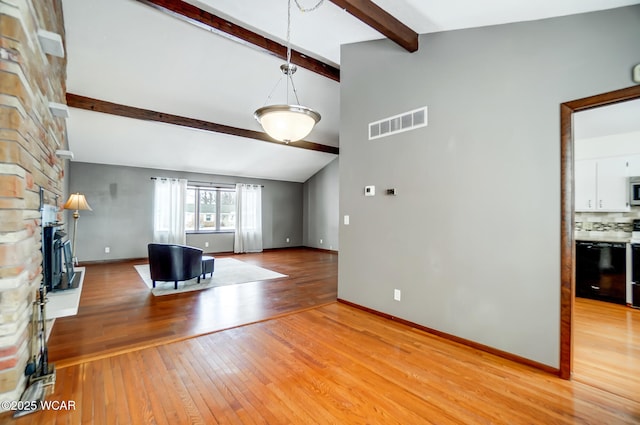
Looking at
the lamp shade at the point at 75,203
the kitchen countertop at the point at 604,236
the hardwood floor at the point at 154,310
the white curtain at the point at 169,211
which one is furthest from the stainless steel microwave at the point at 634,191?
the white curtain at the point at 169,211

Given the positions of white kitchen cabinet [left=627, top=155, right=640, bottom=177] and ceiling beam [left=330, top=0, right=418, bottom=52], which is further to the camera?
white kitchen cabinet [left=627, top=155, right=640, bottom=177]

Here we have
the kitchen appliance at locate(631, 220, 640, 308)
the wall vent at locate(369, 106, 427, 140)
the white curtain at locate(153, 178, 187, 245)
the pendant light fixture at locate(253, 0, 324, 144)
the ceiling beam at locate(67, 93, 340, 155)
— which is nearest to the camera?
the pendant light fixture at locate(253, 0, 324, 144)

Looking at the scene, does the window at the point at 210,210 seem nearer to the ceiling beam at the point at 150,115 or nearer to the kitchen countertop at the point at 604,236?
the ceiling beam at the point at 150,115

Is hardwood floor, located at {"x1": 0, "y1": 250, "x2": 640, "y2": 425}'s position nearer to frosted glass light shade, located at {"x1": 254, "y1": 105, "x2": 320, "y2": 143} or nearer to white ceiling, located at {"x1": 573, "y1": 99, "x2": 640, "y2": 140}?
frosted glass light shade, located at {"x1": 254, "y1": 105, "x2": 320, "y2": 143}

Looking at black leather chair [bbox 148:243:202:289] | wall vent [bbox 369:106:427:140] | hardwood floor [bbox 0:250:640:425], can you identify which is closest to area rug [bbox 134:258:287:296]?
black leather chair [bbox 148:243:202:289]

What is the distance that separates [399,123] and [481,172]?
3.61ft

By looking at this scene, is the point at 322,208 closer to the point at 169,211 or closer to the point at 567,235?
the point at 169,211

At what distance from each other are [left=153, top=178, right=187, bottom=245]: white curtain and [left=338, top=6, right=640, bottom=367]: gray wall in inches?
237

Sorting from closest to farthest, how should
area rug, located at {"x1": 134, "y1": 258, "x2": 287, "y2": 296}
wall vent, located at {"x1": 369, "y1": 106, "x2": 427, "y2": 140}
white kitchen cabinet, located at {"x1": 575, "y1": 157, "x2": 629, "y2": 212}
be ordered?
wall vent, located at {"x1": 369, "y1": 106, "x2": 427, "y2": 140}, white kitchen cabinet, located at {"x1": 575, "y1": 157, "x2": 629, "y2": 212}, area rug, located at {"x1": 134, "y1": 258, "x2": 287, "y2": 296}

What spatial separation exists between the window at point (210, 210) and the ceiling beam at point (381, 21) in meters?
7.09

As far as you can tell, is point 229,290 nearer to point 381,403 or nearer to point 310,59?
point 381,403

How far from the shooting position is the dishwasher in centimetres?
386

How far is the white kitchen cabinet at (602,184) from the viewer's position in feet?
13.7

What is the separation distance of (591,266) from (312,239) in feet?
24.6
